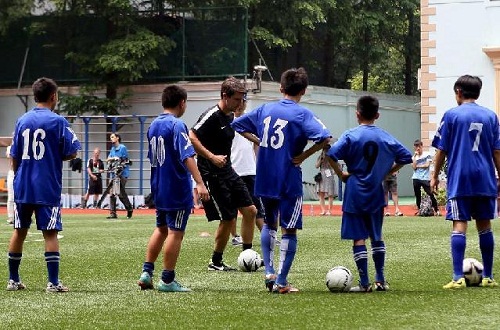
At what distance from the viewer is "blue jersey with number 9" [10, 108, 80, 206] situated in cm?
1075

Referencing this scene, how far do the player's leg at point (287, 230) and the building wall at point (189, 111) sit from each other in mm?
29757

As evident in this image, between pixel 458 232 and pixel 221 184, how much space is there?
331 centimetres

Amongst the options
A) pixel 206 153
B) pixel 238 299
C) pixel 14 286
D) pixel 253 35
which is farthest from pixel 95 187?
pixel 238 299

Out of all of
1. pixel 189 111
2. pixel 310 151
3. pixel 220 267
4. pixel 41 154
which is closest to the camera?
pixel 310 151

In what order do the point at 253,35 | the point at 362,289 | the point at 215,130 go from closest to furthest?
the point at 362,289
the point at 215,130
the point at 253,35

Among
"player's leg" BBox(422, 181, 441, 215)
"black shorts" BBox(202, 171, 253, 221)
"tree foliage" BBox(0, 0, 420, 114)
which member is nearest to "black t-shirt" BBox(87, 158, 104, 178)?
"tree foliage" BBox(0, 0, 420, 114)

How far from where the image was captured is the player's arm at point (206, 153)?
11539 mm

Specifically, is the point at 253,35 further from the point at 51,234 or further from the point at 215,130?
the point at 51,234

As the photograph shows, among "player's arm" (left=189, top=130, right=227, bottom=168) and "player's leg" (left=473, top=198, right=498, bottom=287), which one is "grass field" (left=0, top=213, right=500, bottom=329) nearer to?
"player's leg" (left=473, top=198, right=498, bottom=287)

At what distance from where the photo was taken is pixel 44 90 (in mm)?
10906

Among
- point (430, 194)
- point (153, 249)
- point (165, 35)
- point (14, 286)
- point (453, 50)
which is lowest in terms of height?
point (430, 194)

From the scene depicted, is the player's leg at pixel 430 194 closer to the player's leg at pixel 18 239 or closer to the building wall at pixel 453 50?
the building wall at pixel 453 50

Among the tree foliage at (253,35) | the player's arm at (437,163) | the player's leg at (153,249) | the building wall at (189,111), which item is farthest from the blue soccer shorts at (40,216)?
the tree foliage at (253,35)

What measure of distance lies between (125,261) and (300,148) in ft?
15.1
